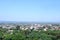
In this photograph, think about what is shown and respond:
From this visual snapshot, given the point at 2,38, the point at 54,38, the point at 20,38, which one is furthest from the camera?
the point at 54,38

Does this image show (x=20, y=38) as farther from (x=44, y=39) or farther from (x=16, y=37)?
(x=44, y=39)

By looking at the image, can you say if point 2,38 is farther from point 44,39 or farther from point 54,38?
point 54,38

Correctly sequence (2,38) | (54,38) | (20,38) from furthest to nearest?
1. (54,38)
2. (2,38)
3. (20,38)

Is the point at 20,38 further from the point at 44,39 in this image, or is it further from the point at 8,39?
the point at 44,39

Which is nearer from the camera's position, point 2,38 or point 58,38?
point 2,38

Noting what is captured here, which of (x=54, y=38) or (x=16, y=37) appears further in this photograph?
(x=54, y=38)

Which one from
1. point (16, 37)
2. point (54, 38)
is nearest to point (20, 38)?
point (16, 37)

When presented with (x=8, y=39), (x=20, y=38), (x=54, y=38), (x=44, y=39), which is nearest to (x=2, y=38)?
(x=8, y=39)
